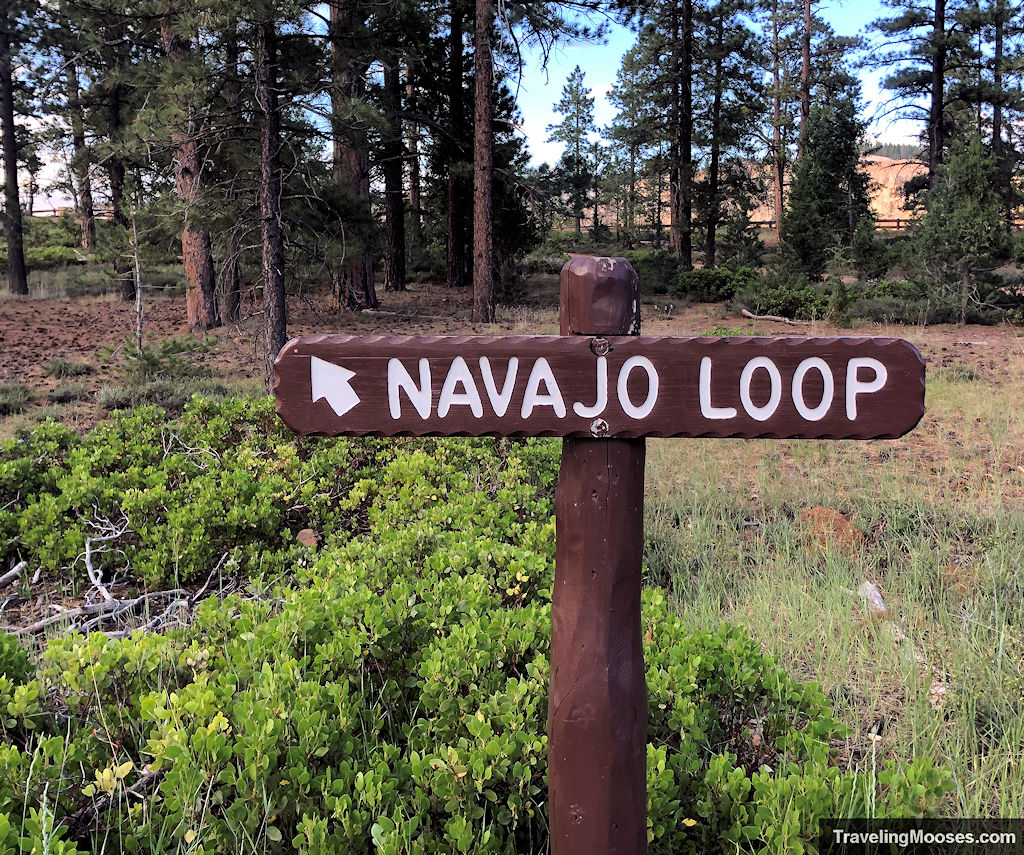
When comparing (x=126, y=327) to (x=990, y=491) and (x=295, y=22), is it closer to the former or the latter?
(x=295, y=22)

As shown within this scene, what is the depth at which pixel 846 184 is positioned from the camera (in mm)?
29469

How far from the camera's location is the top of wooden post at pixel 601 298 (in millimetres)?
1520

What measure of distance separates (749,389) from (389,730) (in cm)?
169

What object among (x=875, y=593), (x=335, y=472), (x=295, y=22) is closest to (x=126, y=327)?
(x=295, y=22)

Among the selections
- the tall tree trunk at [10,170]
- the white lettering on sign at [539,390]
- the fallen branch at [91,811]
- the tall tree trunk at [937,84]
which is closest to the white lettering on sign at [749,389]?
the white lettering on sign at [539,390]

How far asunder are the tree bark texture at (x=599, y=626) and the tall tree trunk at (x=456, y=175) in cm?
1738

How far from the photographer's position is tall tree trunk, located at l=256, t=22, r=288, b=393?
25.9 ft

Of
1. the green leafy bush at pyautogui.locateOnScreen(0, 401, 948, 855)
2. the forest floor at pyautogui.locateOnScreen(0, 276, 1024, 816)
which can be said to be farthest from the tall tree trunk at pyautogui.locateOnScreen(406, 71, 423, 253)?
the green leafy bush at pyautogui.locateOnScreen(0, 401, 948, 855)

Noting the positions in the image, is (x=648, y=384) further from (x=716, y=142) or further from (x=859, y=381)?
(x=716, y=142)

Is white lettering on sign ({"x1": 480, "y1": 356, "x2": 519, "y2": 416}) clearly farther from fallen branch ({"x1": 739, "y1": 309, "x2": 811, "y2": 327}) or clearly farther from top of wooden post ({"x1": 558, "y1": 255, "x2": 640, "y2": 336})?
fallen branch ({"x1": 739, "y1": 309, "x2": 811, "y2": 327})

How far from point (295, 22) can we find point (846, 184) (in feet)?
90.4

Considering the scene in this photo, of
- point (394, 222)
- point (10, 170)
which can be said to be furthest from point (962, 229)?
point (10, 170)

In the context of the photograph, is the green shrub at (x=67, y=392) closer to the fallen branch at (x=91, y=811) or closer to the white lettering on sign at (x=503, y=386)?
the fallen branch at (x=91, y=811)

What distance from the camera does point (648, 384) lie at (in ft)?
4.93
